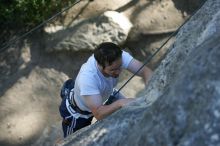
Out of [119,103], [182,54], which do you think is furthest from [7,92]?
[182,54]

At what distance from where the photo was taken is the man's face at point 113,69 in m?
3.71

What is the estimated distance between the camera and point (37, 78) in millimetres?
6805

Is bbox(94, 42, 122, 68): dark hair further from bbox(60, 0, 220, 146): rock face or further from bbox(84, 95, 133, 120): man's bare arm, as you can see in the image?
bbox(60, 0, 220, 146): rock face

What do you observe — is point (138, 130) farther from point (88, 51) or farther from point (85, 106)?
point (88, 51)

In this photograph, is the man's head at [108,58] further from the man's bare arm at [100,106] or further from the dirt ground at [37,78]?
the dirt ground at [37,78]

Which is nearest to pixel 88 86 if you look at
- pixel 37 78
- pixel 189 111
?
pixel 189 111

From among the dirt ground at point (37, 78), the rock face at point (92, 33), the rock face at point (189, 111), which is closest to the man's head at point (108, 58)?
the rock face at point (189, 111)

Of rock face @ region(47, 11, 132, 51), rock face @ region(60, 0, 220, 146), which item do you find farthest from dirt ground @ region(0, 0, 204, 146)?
rock face @ region(60, 0, 220, 146)

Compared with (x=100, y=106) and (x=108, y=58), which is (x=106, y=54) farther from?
(x=100, y=106)

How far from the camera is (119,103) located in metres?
3.33

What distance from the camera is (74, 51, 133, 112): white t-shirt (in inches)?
145

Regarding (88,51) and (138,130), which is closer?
(138,130)

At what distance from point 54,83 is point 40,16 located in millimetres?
890

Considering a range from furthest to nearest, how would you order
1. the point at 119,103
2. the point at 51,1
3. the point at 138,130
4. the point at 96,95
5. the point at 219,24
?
the point at 51,1, the point at 96,95, the point at 119,103, the point at 219,24, the point at 138,130
